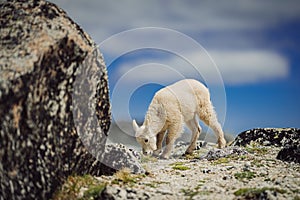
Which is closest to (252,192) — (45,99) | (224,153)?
(45,99)

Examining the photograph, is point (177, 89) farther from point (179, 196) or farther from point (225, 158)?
point (179, 196)

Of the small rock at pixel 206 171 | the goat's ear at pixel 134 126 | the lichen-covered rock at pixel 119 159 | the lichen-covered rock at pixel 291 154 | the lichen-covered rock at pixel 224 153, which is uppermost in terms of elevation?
the goat's ear at pixel 134 126

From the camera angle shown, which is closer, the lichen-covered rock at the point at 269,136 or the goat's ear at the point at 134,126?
the goat's ear at the point at 134,126

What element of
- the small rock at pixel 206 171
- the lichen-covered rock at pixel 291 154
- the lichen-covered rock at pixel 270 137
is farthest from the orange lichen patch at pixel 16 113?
the lichen-covered rock at pixel 270 137

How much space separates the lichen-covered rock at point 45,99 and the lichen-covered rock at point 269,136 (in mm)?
Answer: 13088

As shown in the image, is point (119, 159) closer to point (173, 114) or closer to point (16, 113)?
point (16, 113)

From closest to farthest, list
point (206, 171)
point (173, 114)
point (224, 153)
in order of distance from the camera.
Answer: point (206, 171) < point (224, 153) < point (173, 114)

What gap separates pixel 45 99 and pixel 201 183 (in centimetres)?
511

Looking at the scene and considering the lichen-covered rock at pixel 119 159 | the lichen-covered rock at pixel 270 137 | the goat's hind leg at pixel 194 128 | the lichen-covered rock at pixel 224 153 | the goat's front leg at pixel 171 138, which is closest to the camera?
the lichen-covered rock at pixel 119 159

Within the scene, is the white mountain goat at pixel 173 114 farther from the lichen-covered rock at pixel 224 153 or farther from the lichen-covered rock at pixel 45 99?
the lichen-covered rock at pixel 45 99

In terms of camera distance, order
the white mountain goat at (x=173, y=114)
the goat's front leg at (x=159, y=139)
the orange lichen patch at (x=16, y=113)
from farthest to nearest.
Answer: the goat's front leg at (x=159, y=139), the white mountain goat at (x=173, y=114), the orange lichen patch at (x=16, y=113)

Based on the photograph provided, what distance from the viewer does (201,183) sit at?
11867 millimetres

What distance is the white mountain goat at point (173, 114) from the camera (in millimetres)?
19625

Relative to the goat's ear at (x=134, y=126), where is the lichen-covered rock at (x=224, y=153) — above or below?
below
